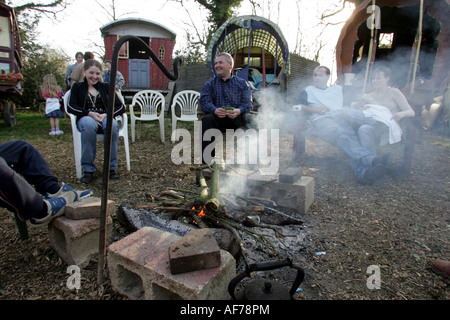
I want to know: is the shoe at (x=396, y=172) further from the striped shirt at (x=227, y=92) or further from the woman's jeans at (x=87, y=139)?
the woman's jeans at (x=87, y=139)

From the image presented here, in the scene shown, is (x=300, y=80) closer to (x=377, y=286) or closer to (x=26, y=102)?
(x=377, y=286)

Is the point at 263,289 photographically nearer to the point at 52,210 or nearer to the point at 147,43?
the point at 52,210

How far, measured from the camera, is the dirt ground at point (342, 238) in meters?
1.42

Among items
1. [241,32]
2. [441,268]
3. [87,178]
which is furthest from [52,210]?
[241,32]

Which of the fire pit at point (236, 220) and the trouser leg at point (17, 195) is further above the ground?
the trouser leg at point (17, 195)

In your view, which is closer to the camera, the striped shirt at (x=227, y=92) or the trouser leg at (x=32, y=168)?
the trouser leg at (x=32, y=168)

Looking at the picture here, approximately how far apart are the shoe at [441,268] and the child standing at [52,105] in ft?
22.3

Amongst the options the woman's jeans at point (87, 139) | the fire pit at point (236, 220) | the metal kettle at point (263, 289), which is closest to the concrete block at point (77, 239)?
the fire pit at point (236, 220)

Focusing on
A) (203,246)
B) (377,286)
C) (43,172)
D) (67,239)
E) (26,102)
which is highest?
(26,102)

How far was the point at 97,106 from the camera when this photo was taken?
3223 mm

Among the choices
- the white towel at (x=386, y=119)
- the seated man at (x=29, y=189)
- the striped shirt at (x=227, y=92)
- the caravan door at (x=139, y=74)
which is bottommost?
the seated man at (x=29, y=189)

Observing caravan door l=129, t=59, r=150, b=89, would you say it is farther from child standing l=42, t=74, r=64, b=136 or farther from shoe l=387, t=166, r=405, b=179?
shoe l=387, t=166, r=405, b=179
